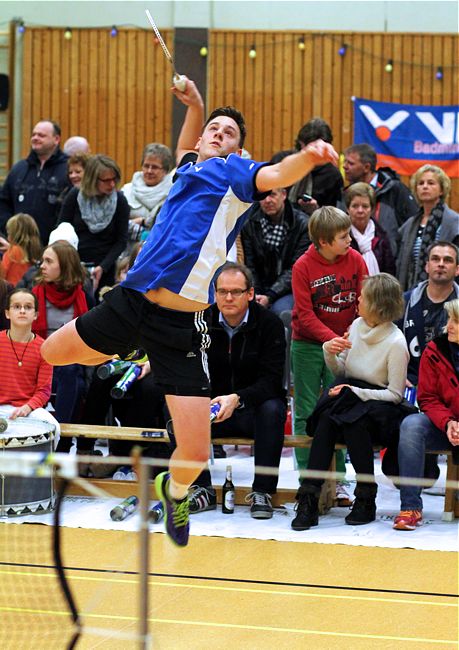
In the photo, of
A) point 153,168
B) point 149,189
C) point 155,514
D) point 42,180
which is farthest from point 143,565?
point 42,180

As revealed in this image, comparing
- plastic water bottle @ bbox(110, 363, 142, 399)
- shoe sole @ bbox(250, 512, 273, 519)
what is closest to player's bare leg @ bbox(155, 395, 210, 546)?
shoe sole @ bbox(250, 512, 273, 519)

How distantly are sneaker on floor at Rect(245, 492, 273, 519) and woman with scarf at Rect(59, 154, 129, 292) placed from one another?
8.74 feet

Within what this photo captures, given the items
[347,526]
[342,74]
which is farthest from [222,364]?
[342,74]

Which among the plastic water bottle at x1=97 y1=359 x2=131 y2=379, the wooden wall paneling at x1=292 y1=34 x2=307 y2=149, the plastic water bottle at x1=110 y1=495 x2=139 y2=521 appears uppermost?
the wooden wall paneling at x1=292 y1=34 x2=307 y2=149

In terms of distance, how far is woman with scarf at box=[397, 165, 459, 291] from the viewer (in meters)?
7.48

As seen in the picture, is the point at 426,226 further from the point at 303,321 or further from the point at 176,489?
the point at 176,489

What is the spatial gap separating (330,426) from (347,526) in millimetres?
588

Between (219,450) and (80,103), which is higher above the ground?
(80,103)

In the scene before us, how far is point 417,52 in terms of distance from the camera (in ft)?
43.8

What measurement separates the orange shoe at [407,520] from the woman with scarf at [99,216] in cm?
337

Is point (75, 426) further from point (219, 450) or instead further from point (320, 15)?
point (320, 15)

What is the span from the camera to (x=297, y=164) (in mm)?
3650

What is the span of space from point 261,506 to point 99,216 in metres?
3.15

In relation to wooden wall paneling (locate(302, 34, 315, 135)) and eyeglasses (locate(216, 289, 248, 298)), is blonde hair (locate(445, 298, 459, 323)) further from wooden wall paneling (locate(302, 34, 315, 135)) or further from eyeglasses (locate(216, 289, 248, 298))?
wooden wall paneling (locate(302, 34, 315, 135))
